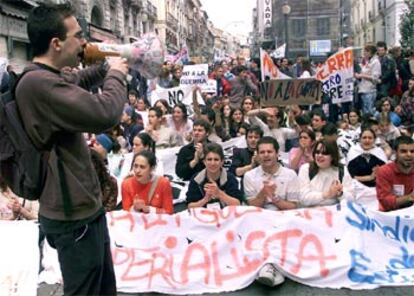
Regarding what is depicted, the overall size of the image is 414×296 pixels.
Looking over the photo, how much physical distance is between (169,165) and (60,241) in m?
5.82

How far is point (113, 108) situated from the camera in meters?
2.35

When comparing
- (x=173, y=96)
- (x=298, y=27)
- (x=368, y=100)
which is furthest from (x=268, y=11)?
(x=173, y=96)

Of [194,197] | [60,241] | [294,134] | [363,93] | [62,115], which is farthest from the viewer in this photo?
[363,93]

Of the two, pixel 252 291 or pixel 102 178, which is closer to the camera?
pixel 102 178

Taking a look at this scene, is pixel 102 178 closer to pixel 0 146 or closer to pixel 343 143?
pixel 0 146

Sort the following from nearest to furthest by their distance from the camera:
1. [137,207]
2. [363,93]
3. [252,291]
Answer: [252,291]
[137,207]
[363,93]

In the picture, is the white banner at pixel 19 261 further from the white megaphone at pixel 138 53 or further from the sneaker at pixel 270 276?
the sneaker at pixel 270 276

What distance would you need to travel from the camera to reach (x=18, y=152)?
7.81ft

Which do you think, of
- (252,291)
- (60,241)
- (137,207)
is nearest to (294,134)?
(137,207)

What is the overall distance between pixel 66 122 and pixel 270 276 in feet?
8.73

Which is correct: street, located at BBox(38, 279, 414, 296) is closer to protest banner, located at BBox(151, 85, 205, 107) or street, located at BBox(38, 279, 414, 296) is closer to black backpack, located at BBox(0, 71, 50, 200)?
black backpack, located at BBox(0, 71, 50, 200)

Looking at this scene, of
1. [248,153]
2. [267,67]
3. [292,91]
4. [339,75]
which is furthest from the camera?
[267,67]

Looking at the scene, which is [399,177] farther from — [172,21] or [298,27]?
[172,21]

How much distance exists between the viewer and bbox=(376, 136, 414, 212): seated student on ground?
5543 millimetres
